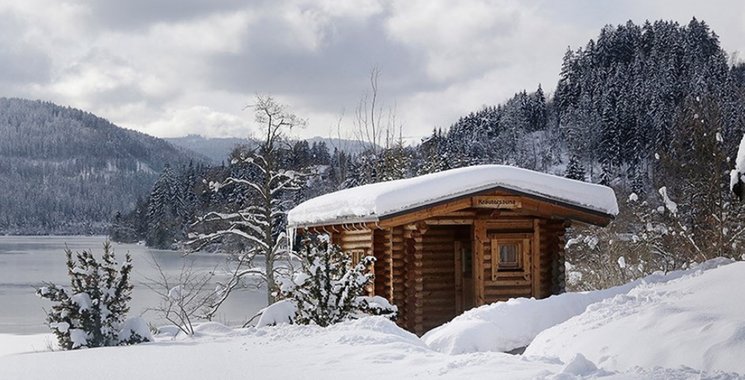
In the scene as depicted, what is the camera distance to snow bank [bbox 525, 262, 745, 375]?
5.98 meters

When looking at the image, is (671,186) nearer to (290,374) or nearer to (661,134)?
(290,374)

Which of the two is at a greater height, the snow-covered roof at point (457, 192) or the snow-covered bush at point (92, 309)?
the snow-covered roof at point (457, 192)

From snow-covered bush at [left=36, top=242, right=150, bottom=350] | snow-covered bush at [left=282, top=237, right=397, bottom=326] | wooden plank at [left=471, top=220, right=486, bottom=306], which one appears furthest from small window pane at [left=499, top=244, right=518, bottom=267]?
snow-covered bush at [left=36, top=242, right=150, bottom=350]

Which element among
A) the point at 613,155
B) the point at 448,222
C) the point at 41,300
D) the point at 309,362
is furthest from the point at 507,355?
the point at 613,155

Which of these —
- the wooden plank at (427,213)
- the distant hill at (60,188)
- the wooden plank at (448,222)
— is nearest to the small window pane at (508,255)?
the wooden plank at (448,222)

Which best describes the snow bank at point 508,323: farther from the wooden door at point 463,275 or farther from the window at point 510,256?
the wooden door at point 463,275

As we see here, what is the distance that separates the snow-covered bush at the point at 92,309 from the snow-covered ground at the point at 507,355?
6.68 ft

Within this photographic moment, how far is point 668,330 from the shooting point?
6.58 m

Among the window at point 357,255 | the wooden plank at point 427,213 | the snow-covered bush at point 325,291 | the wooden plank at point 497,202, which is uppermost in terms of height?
the wooden plank at point 497,202

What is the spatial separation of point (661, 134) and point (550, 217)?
199ft

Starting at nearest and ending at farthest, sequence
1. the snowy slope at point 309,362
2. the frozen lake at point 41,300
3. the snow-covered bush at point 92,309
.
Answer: the snowy slope at point 309,362
the snow-covered bush at point 92,309
the frozen lake at point 41,300

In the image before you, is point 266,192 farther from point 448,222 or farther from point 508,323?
point 508,323

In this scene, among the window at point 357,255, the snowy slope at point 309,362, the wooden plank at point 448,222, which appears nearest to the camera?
the snowy slope at point 309,362

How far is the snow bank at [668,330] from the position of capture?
5.98 metres
